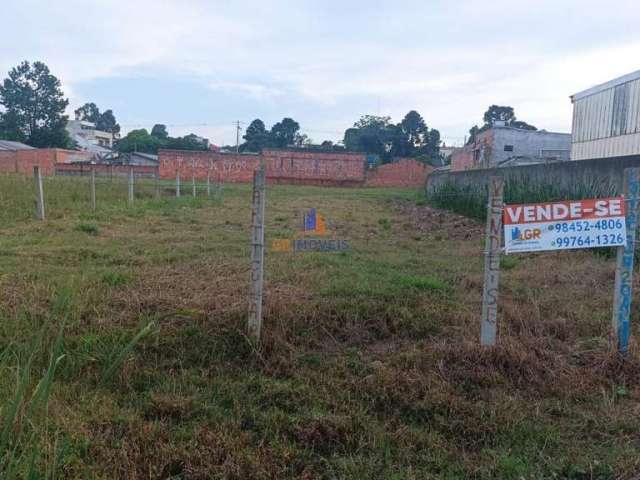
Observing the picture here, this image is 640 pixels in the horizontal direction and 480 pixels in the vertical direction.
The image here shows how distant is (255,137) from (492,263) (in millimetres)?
69952

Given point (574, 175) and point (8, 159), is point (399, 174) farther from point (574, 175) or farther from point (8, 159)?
point (574, 175)

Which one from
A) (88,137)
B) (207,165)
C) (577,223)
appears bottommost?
(577,223)

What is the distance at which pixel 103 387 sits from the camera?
10.0 feet

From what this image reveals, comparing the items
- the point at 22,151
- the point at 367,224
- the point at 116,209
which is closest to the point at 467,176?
the point at 367,224

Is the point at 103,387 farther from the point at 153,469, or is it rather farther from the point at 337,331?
the point at 337,331

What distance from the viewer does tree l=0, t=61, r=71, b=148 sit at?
61.7m

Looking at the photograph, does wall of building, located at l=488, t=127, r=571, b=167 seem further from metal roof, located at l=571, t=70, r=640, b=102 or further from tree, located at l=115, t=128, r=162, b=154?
tree, located at l=115, t=128, r=162, b=154

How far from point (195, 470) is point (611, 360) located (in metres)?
2.84

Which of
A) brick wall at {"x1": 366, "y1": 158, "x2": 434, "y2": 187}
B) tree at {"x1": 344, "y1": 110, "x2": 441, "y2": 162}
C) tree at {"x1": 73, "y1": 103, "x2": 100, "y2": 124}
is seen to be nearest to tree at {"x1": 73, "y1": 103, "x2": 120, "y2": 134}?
tree at {"x1": 73, "y1": 103, "x2": 100, "y2": 124}

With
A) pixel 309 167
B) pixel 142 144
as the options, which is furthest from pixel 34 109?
pixel 309 167

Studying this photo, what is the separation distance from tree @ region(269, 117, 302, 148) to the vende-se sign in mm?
70090

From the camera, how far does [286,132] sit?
7350 cm

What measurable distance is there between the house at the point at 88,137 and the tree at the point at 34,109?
10.3 meters

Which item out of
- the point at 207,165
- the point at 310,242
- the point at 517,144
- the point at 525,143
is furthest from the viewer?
the point at 207,165
